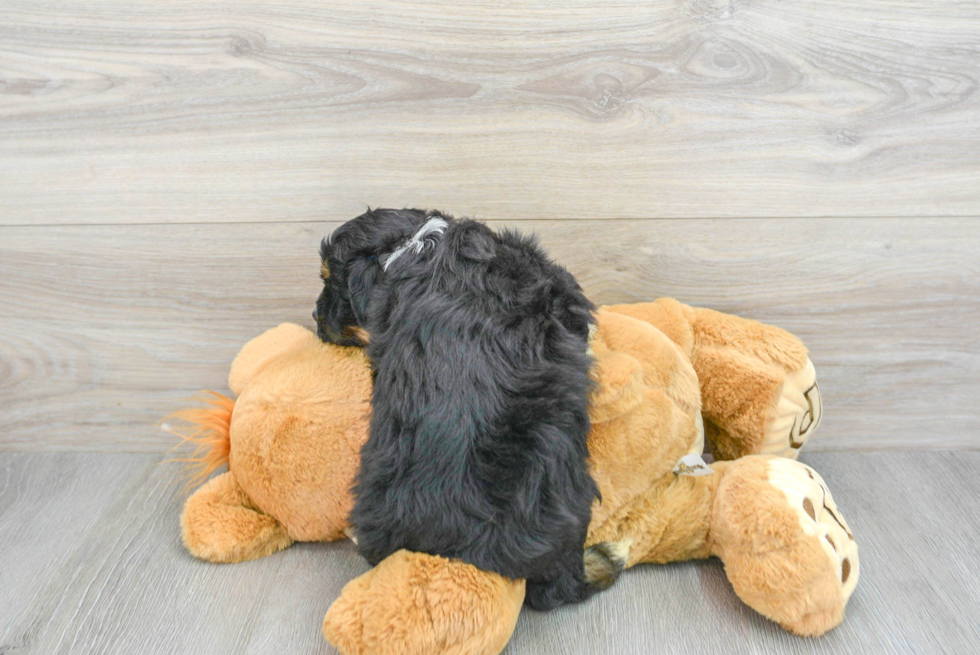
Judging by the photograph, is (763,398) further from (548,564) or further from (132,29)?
(132,29)

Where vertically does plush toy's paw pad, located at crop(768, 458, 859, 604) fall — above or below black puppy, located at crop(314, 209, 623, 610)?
below

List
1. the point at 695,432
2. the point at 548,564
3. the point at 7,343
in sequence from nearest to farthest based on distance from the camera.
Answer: the point at 548,564 < the point at 695,432 < the point at 7,343

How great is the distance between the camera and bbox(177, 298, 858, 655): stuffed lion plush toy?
644 mm

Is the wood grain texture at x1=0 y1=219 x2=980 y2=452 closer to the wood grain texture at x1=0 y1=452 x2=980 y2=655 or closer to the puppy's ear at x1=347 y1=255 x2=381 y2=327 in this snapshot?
the wood grain texture at x1=0 y1=452 x2=980 y2=655

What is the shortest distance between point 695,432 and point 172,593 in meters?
0.62

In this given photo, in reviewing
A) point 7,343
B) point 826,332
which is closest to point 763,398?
point 826,332

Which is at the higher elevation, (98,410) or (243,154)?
(243,154)

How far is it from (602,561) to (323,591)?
32 cm

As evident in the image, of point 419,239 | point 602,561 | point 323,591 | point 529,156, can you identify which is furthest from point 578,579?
point 529,156

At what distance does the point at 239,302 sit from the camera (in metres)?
0.98

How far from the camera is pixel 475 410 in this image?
0.63m

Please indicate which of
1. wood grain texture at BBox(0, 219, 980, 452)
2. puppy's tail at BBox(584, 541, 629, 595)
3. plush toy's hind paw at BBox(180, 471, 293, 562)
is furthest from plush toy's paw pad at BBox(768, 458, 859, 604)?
plush toy's hind paw at BBox(180, 471, 293, 562)

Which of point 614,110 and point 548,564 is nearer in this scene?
point 548,564

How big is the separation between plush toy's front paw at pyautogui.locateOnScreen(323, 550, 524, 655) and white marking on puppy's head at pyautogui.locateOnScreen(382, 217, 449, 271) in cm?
29
